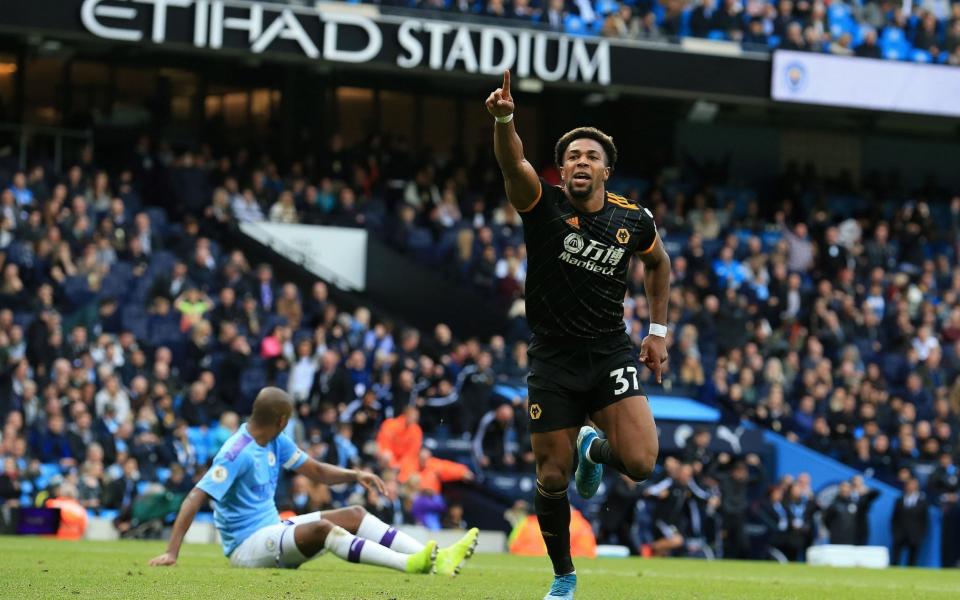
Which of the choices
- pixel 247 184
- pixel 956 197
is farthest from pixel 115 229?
pixel 956 197

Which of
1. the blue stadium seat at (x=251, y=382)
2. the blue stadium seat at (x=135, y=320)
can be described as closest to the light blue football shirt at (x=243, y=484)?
the blue stadium seat at (x=251, y=382)

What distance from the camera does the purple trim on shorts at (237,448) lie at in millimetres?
Result: 10578

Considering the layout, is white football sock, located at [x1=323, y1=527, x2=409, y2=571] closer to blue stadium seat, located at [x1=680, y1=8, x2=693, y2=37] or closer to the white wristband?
the white wristband

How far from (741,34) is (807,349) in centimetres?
609

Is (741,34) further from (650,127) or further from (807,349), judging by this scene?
(807,349)

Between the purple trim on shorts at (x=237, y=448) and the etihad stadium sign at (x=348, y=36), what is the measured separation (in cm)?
1526

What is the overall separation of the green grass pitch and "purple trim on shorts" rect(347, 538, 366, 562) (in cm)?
17

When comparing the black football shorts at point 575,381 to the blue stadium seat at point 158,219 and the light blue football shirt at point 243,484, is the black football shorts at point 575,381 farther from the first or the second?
the blue stadium seat at point 158,219

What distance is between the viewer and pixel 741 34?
2891cm

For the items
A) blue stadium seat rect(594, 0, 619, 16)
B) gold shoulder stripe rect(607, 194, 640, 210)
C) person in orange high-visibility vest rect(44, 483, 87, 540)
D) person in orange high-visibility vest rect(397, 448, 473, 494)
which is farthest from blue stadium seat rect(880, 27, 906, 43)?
gold shoulder stripe rect(607, 194, 640, 210)

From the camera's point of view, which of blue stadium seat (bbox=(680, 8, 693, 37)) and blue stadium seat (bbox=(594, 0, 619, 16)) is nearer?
blue stadium seat (bbox=(594, 0, 619, 16))

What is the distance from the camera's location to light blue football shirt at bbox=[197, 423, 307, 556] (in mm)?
10516

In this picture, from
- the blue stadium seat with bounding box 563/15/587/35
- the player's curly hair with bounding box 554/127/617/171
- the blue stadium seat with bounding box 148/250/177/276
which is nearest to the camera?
the player's curly hair with bounding box 554/127/617/171

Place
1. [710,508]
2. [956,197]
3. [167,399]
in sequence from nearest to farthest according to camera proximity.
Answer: [167,399] → [710,508] → [956,197]
